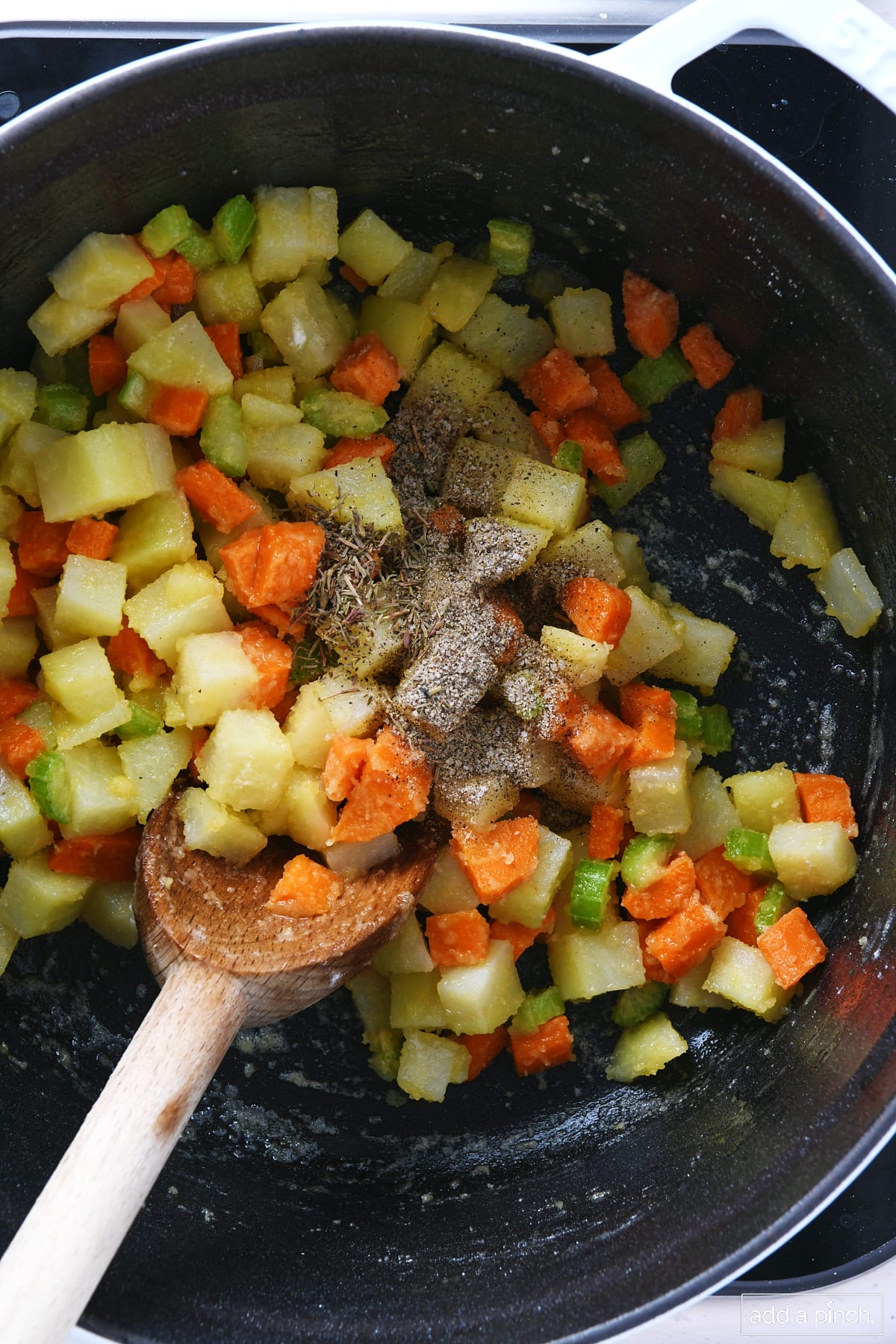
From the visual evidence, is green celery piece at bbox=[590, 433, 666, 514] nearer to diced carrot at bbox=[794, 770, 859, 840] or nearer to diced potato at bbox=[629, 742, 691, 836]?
diced potato at bbox=[629, 742, 691, 836]

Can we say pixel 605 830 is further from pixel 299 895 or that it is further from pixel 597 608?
pixel 299 895

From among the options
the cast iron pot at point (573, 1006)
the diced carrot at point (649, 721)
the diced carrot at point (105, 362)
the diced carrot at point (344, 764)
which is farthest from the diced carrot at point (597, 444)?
the diced carrot at point (105, 362)

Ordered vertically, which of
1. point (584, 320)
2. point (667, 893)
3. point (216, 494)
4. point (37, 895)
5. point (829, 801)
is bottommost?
point (37, 895)

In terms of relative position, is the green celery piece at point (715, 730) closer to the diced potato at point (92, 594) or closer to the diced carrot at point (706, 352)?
the diced carrot at point (706, 352)

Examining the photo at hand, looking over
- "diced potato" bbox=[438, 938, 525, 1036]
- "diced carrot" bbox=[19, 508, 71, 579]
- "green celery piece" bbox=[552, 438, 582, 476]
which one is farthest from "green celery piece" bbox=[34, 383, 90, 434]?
"diced potato" bbox=[438, 938, 525, 1036]

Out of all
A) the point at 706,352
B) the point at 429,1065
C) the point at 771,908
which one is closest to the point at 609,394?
the point at 706,352

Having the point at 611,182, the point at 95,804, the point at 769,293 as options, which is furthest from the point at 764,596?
the point at 95,804
